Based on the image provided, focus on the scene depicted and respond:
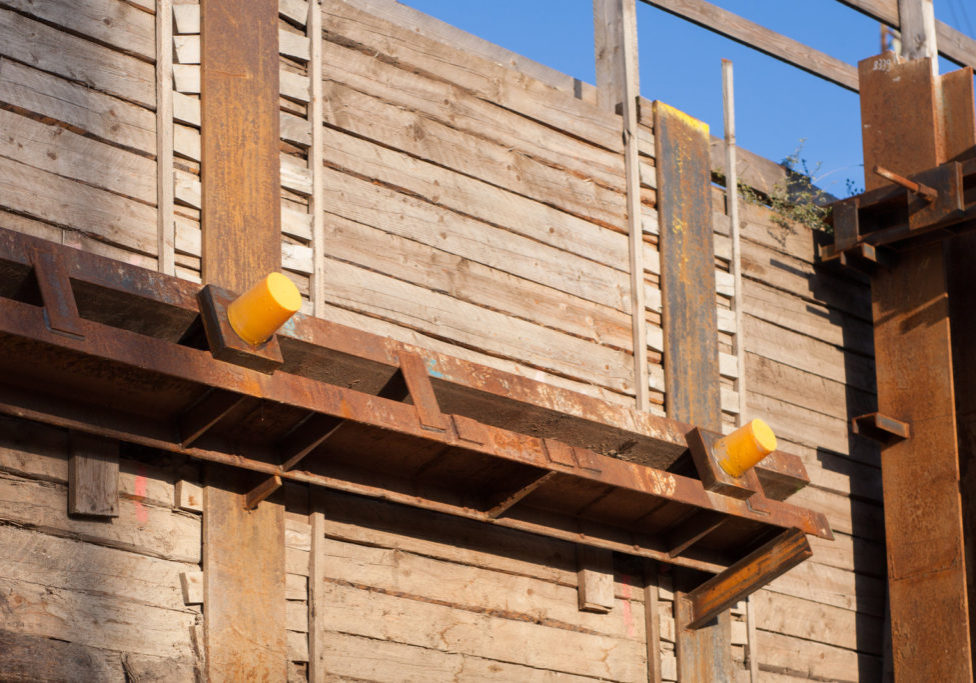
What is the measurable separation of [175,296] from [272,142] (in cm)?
138

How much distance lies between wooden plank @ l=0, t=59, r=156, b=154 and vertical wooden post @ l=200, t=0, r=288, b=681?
29 centimetres

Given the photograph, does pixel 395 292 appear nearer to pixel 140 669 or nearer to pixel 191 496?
pixel 191 496

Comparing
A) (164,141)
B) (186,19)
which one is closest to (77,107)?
(164,141)

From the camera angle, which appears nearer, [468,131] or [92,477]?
[92,477]

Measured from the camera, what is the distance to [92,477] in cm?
537

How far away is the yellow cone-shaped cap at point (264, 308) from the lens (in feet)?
16.6

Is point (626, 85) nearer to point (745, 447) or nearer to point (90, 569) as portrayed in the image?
point (745, 447)

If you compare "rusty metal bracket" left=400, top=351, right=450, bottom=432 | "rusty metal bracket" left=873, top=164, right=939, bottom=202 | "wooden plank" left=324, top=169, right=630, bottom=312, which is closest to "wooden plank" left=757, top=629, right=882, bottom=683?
"wooden plank" left=324, top=169, right=630, bottom=312

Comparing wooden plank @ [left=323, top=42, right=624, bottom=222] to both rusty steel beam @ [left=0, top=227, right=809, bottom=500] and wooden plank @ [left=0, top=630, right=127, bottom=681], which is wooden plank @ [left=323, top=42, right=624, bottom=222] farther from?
wooden plank @ [left=0, top=630, right=127, bottom=681]

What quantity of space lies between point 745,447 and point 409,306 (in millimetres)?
1698

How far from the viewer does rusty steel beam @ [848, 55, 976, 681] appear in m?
8.32

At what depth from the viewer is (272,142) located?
6355mm

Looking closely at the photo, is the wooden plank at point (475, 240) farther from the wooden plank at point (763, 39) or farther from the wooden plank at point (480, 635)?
the wooden plank at point (763, 39)

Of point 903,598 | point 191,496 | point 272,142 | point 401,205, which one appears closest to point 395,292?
point 401,205
